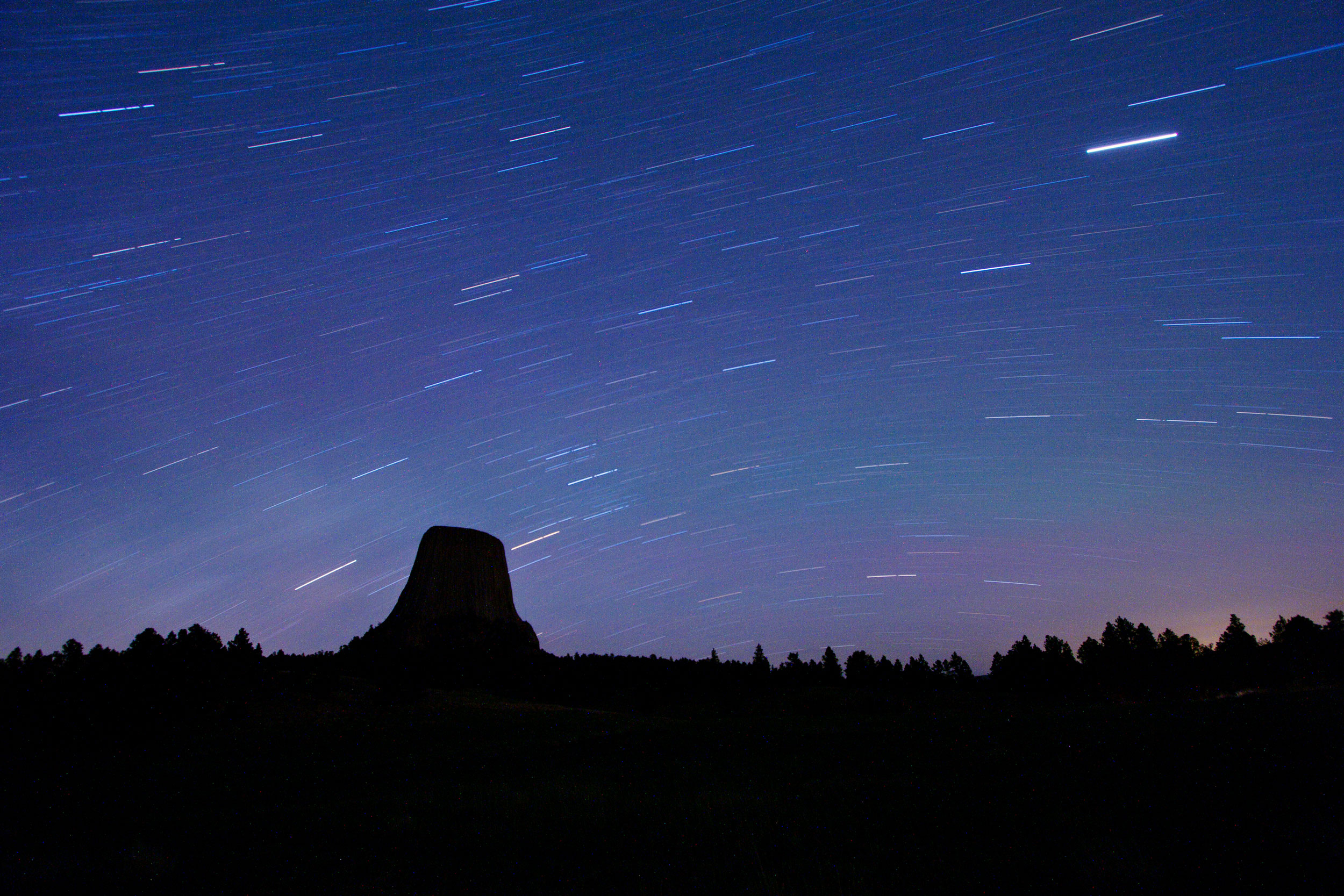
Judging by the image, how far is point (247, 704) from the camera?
60.2 feet

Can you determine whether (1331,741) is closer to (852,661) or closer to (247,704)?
(247,704)

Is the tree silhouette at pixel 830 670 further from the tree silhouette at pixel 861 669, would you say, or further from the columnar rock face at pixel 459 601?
the columnar rock face at pixel 459 601

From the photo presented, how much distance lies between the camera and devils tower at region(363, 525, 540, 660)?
29.6 m

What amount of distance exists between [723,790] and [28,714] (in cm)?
1813

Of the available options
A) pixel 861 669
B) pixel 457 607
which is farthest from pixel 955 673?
pixel 457 607

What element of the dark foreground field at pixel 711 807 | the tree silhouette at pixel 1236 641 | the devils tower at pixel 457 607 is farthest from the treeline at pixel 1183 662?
the devils tower at pixel 457 607

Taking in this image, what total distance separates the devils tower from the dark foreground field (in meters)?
13.8

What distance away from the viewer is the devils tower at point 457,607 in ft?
97.2

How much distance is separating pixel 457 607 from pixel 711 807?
2576 cm

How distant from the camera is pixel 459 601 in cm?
3177

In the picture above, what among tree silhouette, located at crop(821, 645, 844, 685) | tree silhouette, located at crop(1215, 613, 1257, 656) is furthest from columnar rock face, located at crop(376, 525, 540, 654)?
tree silhouette, located at crop(1215, 613, 1257, 656)

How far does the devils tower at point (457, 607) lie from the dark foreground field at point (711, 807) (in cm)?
1384

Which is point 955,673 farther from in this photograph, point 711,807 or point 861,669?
point 711,807

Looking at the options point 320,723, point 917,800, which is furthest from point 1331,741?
point 320,723
